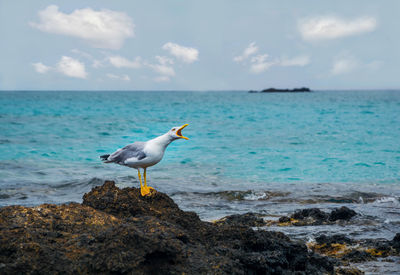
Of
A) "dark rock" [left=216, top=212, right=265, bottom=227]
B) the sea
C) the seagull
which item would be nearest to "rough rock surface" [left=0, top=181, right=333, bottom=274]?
the seagull

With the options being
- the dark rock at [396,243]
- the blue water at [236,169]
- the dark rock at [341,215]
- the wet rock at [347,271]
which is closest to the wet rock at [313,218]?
the dark rock at [341,215]

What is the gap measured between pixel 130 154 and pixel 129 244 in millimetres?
1559

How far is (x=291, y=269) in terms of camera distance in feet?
12.7

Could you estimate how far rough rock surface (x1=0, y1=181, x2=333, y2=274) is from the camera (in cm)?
305

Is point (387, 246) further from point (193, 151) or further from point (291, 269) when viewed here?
point (193, 151)

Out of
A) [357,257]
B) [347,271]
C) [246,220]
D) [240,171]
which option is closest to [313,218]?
[246,220]

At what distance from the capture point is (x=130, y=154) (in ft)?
15.0

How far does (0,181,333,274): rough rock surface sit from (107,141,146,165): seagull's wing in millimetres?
333

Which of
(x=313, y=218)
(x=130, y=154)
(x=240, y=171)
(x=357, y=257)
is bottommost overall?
(x=240, y=171)

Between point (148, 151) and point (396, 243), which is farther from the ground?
point (148, 151)

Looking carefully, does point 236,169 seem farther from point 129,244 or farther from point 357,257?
point 129,244

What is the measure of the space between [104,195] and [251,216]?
3.02 meters

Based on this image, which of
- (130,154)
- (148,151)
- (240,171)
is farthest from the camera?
(240,171)

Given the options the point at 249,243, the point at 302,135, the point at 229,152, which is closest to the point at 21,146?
the point at 229,152
